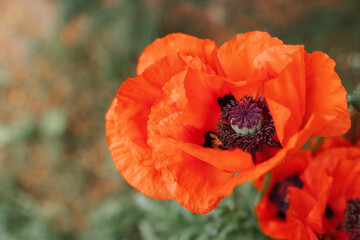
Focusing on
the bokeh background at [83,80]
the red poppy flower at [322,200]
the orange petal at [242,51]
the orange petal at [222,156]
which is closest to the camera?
the orange petal at [222,156]

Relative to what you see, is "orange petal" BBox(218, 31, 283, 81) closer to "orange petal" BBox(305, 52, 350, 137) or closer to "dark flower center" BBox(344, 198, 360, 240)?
"orange petal" BBox(305, 52, 350, 137)

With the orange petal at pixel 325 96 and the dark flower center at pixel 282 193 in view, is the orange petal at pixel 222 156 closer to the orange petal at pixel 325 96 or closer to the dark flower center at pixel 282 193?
the orange petal at pixel 325 96

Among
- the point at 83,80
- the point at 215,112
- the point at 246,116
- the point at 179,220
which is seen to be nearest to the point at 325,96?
the point at 246,116

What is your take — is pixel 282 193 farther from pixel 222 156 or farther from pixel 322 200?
pixel 222 156

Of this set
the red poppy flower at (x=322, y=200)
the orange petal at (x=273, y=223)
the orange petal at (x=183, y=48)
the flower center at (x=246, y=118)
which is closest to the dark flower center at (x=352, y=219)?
the red poppy flower at (x=322, y=200)

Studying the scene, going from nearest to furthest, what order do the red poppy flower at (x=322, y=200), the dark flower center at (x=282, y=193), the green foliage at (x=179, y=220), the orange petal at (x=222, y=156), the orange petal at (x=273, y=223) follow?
the orange petal at (x=222, y=156) < the red poppy flower at (x=322, y=200) < the orange petal at (x=273, y=223) < the dark flower center at (x=282, y=193) < the green foliage at (x=179, y=220)

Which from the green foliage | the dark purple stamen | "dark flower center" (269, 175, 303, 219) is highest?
the dark purple stamen

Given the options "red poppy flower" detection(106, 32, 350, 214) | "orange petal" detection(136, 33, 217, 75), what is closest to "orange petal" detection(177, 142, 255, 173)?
"red poppy flower" detection(106, 32, 350, 214)
